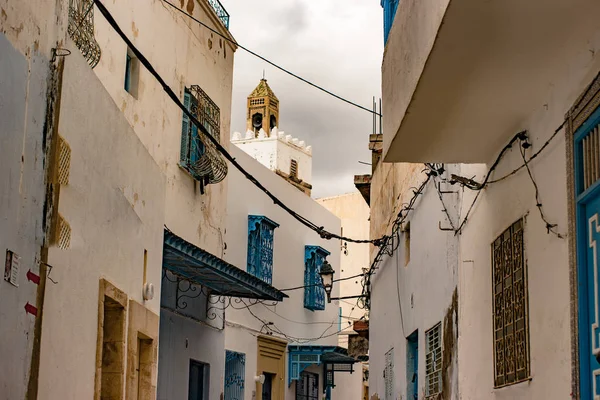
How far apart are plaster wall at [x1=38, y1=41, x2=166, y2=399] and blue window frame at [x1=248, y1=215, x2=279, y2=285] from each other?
11.2m

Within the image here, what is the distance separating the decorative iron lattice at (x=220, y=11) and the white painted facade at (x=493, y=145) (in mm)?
8671

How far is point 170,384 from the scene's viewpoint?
14500mm

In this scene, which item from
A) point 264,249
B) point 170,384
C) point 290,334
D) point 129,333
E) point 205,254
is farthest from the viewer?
point 290,334

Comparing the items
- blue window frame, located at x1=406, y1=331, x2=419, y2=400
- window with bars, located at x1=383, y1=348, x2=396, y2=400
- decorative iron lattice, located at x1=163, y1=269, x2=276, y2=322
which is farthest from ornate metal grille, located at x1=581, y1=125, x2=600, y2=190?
decorative iron lattice, located at x1=163, y1=269, x2=276, y2=322

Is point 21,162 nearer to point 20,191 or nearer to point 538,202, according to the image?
point 20,191

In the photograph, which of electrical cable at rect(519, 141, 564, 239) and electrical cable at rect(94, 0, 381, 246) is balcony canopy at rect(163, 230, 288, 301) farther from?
electrical cable at rect(519, 141, 564, 239)

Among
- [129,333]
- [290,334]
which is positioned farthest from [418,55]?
[290,334]

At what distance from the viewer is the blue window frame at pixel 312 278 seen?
2591cm

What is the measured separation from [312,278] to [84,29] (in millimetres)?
16530

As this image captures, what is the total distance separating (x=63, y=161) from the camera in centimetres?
705

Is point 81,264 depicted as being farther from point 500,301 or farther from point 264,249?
point 264,249

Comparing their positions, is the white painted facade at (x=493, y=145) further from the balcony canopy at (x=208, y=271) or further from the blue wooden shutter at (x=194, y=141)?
the blue wooden shutter at (x=194, y=141)

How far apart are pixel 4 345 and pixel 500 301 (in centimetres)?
366

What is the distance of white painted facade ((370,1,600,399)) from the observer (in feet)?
18.5
